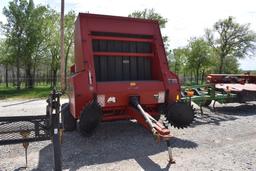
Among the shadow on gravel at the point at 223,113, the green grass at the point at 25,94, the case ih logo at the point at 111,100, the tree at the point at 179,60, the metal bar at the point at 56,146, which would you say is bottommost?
the shadow on gravel at the point at 223,113

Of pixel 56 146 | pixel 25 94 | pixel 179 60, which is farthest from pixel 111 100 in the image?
pixel 179 60

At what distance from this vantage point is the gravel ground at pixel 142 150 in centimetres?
419

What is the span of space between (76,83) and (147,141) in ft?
5.77

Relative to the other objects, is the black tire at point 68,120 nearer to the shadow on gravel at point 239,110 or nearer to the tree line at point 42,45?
the shadow on gravel at point 239,110

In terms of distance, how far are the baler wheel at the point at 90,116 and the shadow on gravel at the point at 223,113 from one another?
9.58 feet

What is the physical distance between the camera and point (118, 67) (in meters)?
6.08

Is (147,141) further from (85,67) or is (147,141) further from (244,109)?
(244,109)

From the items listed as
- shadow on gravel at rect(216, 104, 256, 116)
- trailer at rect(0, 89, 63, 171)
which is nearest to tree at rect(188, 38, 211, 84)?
shadow on gravel at rect(216, 104, 256, 116)

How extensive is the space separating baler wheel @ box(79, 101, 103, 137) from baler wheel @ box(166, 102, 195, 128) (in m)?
1.45

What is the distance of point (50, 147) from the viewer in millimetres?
5109

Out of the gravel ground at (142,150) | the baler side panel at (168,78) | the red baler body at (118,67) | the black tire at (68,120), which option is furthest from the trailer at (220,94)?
the black tire at (68,120)

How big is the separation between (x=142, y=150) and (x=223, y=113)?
4736 millimetres

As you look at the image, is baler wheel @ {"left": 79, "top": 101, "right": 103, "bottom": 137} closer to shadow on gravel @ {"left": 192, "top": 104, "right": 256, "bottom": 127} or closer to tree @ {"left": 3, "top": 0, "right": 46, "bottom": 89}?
shadow on gravel @ {"left": 192, "top": 104, "right": 256, "bottom": 127}

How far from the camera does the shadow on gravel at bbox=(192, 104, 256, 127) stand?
7448 mm
